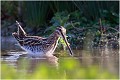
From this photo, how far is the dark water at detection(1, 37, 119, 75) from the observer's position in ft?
31.5

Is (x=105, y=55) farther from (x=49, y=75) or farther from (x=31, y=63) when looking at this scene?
(x=49, y=75)

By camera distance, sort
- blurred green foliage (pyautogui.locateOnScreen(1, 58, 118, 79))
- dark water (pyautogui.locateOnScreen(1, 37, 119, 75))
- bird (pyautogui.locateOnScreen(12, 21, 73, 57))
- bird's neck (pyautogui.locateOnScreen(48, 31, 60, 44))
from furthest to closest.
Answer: bird's neck (pyautogui.locateOnScreen(48, 31, 60, 44)), bird (pyautogui.locateOnScreen(12, 21, 73, 57)), dark water (pyautogui.locateOnScreen(1, 37, 119, 75)), blurred green foliage (pyautogui.locateOnScreen(1, 58, 118, 79))

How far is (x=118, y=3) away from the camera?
14828 mm

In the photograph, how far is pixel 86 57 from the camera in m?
10.7

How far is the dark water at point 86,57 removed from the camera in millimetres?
9615

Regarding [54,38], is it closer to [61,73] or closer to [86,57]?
[86,57]

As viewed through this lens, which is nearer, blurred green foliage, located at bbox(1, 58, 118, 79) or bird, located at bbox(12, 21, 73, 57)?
blurred green foliage, located at bbox(1, 58, 118, 79)

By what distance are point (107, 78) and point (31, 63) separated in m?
3.70

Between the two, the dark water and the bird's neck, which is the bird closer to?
the bird's neck

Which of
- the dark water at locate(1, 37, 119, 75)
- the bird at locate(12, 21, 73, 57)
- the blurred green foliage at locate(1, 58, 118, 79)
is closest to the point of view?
the blurred green foliage at locate(1, 58, 118, 79)

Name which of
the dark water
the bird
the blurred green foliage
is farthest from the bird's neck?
the blurred green foliage

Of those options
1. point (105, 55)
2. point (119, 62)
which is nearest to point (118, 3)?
point (105, 55)

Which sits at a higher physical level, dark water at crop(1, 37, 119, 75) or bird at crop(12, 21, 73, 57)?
bird at crop(12, 21, 73, 57)

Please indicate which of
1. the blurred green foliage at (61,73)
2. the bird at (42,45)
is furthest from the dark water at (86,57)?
the blurred green foliage at (61,73)
